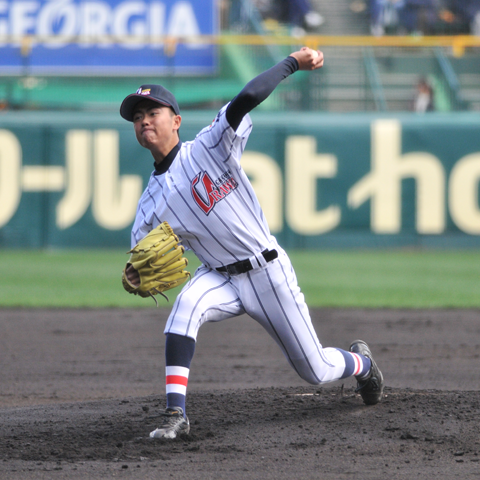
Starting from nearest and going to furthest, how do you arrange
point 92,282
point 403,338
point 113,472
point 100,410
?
point 113,472 → point 100,410 → point 403,338 → point 92,282

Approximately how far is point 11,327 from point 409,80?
33.6 feet

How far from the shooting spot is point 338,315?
8.20 meters

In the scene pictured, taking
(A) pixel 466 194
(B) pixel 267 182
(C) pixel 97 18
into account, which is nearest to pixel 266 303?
(B) pixel 267 182

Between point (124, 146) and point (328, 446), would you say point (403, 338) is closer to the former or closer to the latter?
point (328, 446)

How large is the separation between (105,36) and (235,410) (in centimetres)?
1208

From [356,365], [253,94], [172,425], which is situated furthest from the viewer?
[356,365]

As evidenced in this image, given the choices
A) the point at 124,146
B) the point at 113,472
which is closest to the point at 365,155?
the point at 124,146

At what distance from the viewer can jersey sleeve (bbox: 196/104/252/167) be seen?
149 inches

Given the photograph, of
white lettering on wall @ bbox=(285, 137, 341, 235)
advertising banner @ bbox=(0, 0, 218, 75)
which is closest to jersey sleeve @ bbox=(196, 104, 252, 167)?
white lettering on wall @ bbox=(285, 137, 341, 235)

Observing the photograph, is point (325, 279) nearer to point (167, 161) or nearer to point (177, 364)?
point (167, 161)

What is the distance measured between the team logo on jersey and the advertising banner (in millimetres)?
11179

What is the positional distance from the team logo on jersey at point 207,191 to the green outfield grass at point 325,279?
512cm

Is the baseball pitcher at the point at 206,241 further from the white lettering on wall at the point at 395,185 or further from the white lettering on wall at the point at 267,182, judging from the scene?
the white lettering on wall at the point at 395,185

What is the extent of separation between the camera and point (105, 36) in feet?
49.8
